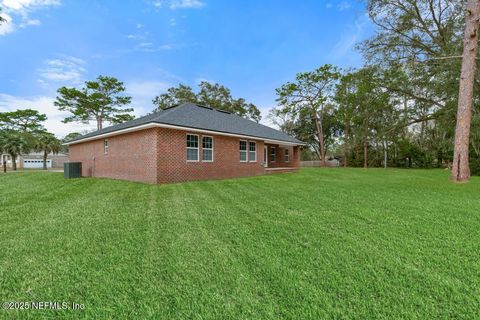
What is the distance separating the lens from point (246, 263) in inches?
107

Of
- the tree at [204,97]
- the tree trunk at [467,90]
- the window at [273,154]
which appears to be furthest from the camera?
the tree at [204,97]

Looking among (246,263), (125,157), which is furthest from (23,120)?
(246,263)

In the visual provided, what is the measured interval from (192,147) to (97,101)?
26.4 m

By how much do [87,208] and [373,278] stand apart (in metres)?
6.06

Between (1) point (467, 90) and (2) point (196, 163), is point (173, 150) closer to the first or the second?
(2) point (196, 163)

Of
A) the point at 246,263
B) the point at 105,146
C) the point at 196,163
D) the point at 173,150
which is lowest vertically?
the point at 246,263

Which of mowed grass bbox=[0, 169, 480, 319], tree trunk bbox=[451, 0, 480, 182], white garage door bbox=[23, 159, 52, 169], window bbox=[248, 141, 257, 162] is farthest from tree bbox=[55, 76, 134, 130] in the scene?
tree trunk bbox=[451, 0, 480, 182]

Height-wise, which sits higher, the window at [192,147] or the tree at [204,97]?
the tree at [204,97]

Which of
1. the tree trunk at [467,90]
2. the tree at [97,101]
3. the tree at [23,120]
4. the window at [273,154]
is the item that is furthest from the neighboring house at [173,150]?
the tree at [23,120]

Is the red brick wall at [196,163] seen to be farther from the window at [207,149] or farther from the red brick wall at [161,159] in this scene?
the window at [207,149]

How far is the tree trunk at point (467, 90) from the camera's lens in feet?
29.8

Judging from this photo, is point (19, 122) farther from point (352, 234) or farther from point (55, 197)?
point (352, 234)

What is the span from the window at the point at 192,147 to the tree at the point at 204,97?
2081cm

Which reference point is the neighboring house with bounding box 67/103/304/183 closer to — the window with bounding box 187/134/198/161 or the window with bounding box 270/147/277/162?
the window with bounding box 187/134/198/161
